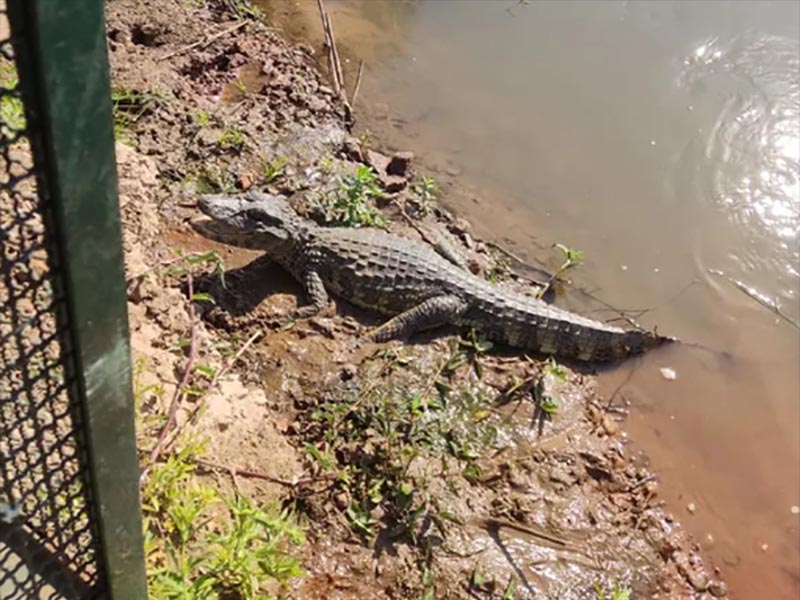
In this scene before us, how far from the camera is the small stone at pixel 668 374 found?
5449 millimetres

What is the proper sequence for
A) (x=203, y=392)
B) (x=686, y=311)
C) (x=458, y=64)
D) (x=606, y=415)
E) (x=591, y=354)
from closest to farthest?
(x=203, y=392) → (x=606, y=415) → (x=591, y=354) → (x=686, y=311) → (x=458, y=64)

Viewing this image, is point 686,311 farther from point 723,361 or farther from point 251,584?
point 251,584

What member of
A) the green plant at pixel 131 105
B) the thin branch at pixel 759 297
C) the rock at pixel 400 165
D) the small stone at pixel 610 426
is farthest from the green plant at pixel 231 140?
the thin branch at pixel 759 297

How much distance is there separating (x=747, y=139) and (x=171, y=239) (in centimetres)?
→ 465

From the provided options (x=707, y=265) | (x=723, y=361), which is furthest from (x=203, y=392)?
(x=707, y=265)

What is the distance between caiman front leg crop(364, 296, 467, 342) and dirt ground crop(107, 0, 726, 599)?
0.32 feet

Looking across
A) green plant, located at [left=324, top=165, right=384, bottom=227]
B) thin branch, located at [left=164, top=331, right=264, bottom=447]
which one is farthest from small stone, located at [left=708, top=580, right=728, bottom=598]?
green plant, located at [left=324, top=165, right=384, bottom=227]

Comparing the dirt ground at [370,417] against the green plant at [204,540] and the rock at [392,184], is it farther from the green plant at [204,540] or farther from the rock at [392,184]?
the green plant at [204,540]

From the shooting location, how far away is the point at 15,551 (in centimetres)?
238

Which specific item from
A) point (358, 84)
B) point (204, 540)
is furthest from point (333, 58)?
point (204, 540)

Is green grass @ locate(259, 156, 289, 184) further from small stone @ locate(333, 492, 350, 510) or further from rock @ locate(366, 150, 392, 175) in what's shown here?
small stone @ locate(333, 492, 350, 510)

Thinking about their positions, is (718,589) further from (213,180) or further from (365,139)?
(365,139)

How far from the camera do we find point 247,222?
518 cm

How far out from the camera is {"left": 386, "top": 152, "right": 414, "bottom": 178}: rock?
6.32m
